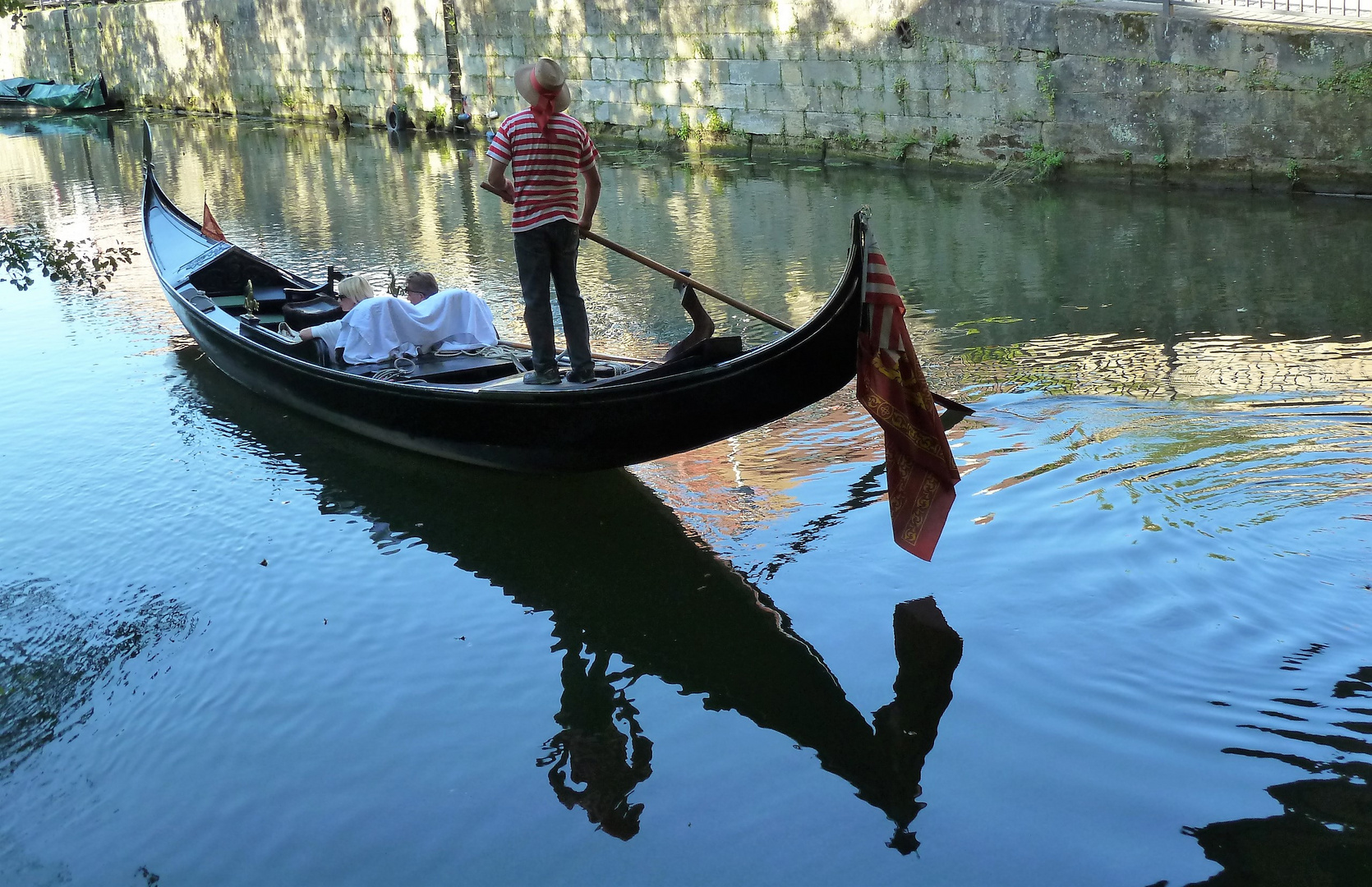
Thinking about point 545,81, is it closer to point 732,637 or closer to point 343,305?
point 343,305

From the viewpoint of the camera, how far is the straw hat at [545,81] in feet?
13.4

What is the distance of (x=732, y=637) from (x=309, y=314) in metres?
3.26

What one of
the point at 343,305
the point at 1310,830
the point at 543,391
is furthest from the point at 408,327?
the point at 1310,830

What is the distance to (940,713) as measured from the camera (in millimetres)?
3113

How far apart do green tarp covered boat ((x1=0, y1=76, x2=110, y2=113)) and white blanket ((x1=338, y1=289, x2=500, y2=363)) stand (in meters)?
21.1

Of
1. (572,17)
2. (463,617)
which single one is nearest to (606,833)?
(463,617)

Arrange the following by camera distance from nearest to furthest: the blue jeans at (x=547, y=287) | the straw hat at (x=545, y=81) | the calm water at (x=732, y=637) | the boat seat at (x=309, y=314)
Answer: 1. the calm water at (x=732, y=637)
2. the straw hat at (x=545, y=81)
3. the blue jeans at (x=547, y=287)
4. the boat seat at (x=309, y=314)

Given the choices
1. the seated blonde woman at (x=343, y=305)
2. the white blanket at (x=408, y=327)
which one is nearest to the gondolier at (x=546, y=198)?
the white blanket at (x=408, y=327)

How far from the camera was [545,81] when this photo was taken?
13.5ft

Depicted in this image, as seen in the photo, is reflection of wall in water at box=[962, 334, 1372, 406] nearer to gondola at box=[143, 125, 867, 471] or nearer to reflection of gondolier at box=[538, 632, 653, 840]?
gondola at box=[143, 125, 867, 471]

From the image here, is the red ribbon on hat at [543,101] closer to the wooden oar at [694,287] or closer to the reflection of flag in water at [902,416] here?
the wooden oar at [694,287]

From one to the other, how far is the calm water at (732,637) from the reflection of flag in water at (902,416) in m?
0.25

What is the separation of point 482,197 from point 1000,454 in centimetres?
816

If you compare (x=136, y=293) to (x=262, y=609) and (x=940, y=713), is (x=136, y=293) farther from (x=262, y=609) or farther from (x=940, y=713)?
(x=940, y=713)
